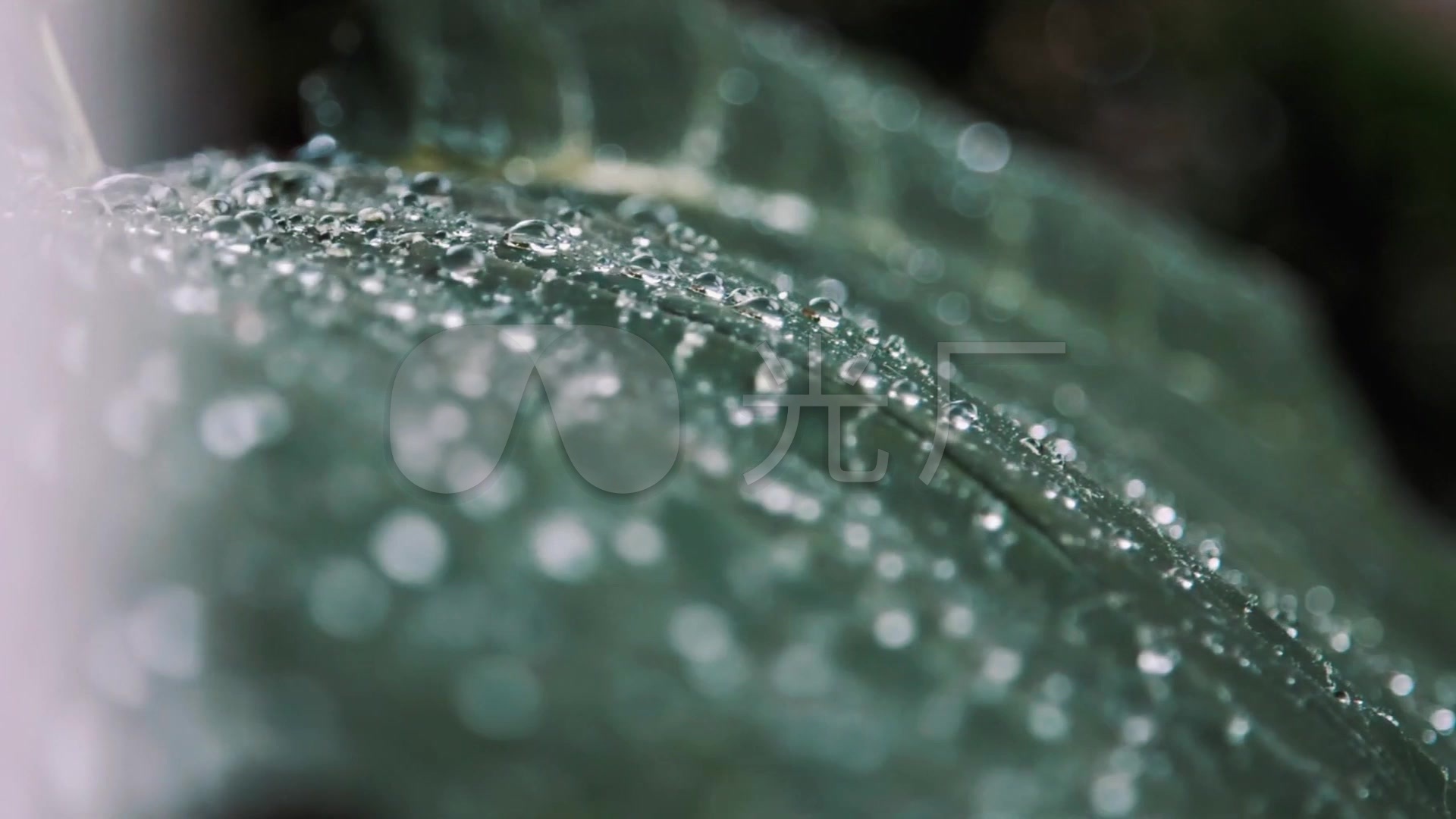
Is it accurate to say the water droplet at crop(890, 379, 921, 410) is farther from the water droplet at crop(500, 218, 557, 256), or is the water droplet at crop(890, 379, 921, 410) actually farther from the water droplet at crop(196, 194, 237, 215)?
the water droplet at crop(196, 194, 237, 215)

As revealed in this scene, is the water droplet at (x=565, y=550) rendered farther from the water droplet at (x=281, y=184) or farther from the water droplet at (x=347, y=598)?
the water droplet at (x=281, y=184)

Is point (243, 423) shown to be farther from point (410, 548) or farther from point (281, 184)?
point (281, 184)

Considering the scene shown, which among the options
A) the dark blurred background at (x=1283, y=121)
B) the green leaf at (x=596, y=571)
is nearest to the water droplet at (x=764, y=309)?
the green leaf at (x=596, y=571)

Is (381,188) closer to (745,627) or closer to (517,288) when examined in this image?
(517,288)

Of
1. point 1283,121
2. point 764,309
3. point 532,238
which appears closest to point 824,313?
point 764,309

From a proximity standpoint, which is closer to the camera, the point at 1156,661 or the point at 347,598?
the point at 347,598

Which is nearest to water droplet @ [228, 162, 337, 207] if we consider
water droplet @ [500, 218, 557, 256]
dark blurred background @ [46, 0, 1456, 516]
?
Answer: water droplet @ [500, 218, 557, 256]
